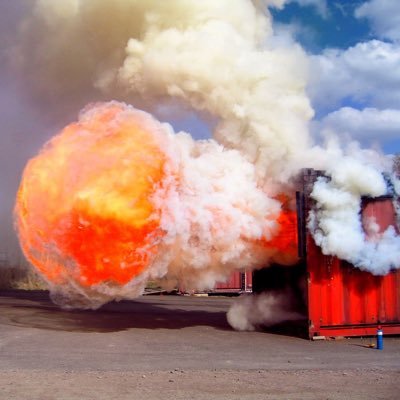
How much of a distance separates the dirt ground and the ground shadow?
73 mm

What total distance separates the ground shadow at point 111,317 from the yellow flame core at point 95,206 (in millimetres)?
4361

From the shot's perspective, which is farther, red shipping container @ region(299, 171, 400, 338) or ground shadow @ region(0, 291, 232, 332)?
ground shadow @ region(0, 291, 232, 332)

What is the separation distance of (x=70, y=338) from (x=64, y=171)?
5015mm

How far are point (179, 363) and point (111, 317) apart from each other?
9740mm

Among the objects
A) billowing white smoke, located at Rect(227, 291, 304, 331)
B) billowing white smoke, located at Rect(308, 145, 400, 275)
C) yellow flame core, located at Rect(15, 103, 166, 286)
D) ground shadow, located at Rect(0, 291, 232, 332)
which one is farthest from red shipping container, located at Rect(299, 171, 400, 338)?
yellow flame core, located at Rect(15, 103, 166, 286)

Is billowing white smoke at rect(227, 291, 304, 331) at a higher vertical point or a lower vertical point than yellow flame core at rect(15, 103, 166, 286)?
lower

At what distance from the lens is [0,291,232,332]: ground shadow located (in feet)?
59.1

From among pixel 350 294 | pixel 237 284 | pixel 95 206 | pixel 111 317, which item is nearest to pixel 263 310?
pixel 350 294

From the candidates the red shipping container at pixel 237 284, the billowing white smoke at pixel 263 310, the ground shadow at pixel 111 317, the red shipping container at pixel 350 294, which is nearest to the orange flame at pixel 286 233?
the red shipping container at pixel 350 294

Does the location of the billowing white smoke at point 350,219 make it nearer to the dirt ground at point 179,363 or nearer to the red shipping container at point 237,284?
the dirt ground at point 179,363

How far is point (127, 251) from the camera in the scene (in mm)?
13422

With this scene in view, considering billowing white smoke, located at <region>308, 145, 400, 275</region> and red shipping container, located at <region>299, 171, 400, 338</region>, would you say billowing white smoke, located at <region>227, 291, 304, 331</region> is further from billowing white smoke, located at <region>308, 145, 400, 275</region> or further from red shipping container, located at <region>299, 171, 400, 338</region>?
billowing white smoke, located at <region>308, 145, 400, 275</region>

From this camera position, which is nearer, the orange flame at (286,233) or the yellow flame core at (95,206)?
the yellow flame core at (95,206)

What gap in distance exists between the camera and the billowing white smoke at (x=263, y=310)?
17.5 meters
